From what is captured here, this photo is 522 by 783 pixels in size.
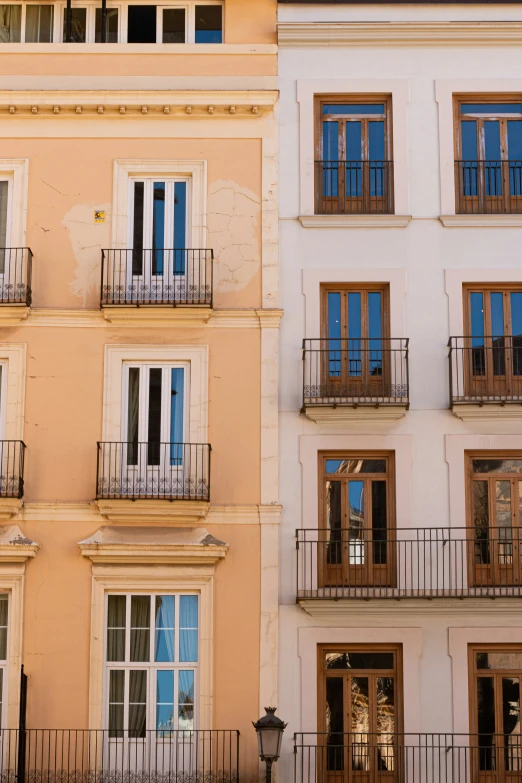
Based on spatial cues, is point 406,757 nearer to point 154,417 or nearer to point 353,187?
point 154,417

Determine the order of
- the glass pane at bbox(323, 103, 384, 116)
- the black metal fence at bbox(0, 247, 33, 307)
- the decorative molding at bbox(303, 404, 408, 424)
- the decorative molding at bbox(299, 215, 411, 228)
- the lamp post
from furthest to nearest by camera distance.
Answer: the glass pane at bbox(323, 103, 384, 116) → the decorative molding at bbox(299, 215, 411, 228) → the black metal fence at bbox(0, 247, 33, 307) → the decorative molding at bbox(303, 404, 408, 424) → the lamp post

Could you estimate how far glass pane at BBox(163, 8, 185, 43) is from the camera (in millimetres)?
23891

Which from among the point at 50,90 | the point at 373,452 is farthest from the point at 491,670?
the point at 50,90

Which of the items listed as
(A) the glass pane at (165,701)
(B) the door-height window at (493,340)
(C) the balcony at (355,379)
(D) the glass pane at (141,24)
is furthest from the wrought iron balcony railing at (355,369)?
(D) the glass pane at (141,24)

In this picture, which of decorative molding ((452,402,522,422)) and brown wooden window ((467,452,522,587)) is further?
decorative molding ((452,402,522,422))

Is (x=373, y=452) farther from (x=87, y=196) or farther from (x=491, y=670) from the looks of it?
(x=87, y=196)

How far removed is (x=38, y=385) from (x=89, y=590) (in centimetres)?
377

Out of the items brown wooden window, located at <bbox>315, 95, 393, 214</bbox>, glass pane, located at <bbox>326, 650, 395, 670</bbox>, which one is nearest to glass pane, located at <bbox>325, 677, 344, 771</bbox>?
glass pane, located at <bbox>326, 650, 395, 670</bbox>

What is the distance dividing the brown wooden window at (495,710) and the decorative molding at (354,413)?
420cm

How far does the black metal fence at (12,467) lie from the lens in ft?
70.7

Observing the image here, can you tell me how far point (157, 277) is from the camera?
22.7 m

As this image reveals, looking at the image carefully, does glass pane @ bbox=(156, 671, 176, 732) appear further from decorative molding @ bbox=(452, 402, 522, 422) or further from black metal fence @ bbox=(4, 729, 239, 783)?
decorative molding @ bbox=(452, 402, 522, 422)

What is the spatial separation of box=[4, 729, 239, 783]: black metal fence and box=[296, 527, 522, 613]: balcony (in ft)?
9.88

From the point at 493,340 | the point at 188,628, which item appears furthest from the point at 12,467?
the point at 493,340
